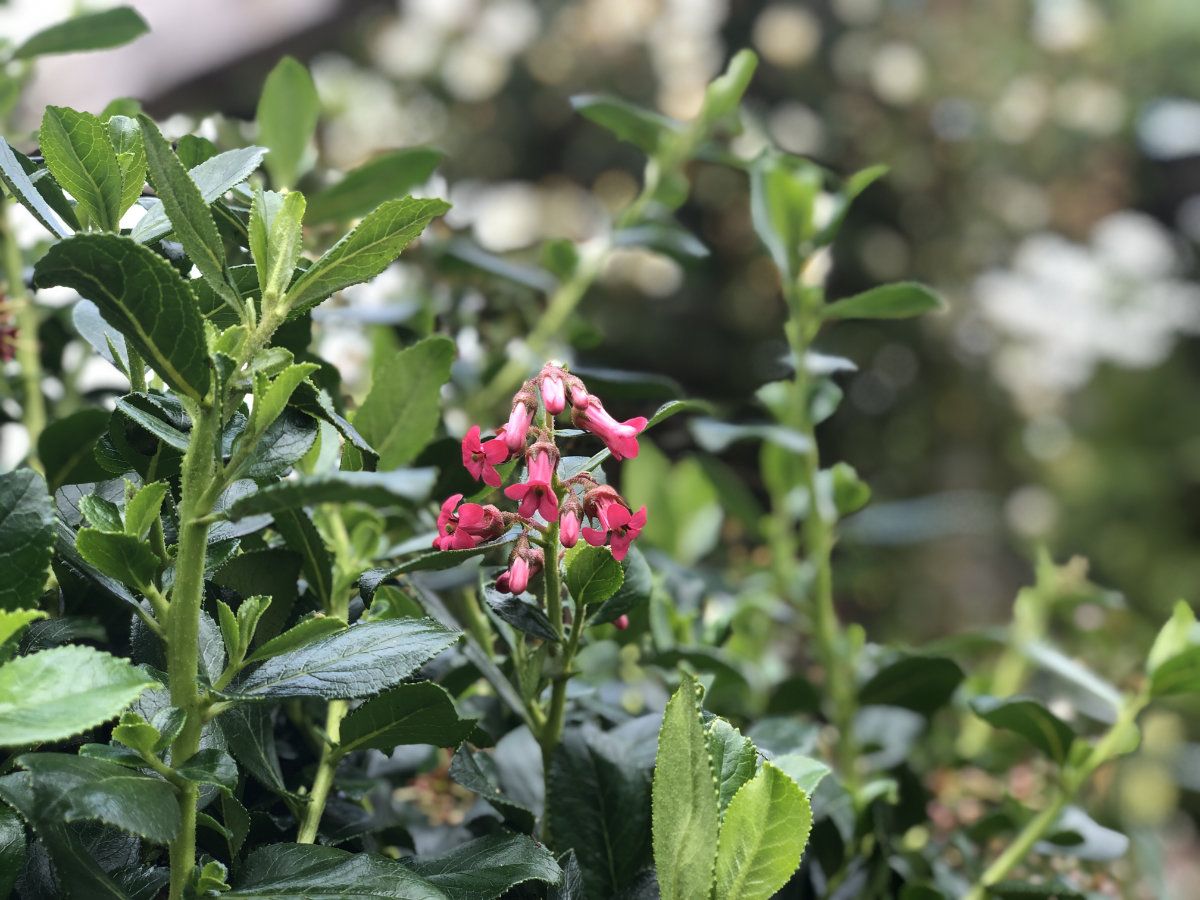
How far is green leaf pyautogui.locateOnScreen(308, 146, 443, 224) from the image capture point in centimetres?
47

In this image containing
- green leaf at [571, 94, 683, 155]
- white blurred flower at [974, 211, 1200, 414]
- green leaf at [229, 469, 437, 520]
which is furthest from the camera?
white blurred flower at [974, 211, 1200, 414]

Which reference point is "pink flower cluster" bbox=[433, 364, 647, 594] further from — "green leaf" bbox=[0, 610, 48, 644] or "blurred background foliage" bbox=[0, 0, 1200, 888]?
"blurred background foliage" bbox=[0, 0, 1200, 888]

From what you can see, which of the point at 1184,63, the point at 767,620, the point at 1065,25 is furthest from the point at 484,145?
the point at 767,620

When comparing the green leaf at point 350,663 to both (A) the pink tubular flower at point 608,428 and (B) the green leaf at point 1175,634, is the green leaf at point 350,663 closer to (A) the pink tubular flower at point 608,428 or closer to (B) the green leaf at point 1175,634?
(A) the pink tubular flower at point 608,428

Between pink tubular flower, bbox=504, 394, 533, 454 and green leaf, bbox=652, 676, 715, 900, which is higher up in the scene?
pink tubular flower, bbox=504, 394, 533, 454

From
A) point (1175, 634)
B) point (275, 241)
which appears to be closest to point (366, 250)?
point (275, 241)

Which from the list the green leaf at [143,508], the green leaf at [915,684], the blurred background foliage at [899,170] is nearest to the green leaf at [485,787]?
the green leaf at [143,508]

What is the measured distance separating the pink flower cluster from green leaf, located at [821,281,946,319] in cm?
19

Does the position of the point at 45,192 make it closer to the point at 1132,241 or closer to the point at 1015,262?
the point at 1015,262

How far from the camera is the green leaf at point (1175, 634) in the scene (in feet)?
1.32

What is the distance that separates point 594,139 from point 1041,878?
234cm

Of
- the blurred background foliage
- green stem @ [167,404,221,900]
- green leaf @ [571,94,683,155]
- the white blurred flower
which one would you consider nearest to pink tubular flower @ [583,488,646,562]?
green stem @ [167,404,221,900]

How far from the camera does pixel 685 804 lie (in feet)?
0.83

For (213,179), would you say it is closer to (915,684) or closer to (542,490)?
(542,490)
